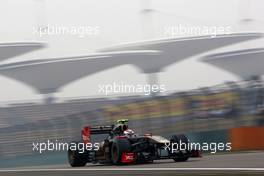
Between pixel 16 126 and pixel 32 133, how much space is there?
566 millimetres

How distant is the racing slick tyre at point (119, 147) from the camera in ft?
46.3

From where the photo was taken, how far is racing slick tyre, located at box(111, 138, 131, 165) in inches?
555

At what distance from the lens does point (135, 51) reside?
67.4 ft

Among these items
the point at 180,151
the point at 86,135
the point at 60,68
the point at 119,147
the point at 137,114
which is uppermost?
the point at 60,68

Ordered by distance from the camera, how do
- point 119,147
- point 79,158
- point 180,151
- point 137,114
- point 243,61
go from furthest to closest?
point 243,61
point 137,114
point 79,158
point 180,151
point 119,147

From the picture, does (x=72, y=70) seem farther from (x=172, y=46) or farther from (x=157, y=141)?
(x=157, y=141)

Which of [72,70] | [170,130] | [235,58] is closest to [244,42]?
[235,58]

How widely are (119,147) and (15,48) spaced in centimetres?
738

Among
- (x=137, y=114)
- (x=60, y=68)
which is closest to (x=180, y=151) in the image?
(x=137, y=114)

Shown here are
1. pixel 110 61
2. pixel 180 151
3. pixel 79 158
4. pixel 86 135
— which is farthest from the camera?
pixel 110 61

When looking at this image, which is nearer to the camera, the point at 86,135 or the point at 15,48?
the point at 86,135

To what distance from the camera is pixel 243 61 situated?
70.0ft

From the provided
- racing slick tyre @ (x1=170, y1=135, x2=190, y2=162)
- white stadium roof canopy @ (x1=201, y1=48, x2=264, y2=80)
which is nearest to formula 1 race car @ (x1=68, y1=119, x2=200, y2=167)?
racing slick tyre @ (x1=170, y1=135, x2=190, y2=162)

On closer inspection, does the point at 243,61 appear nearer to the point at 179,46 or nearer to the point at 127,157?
the point at 179,46
